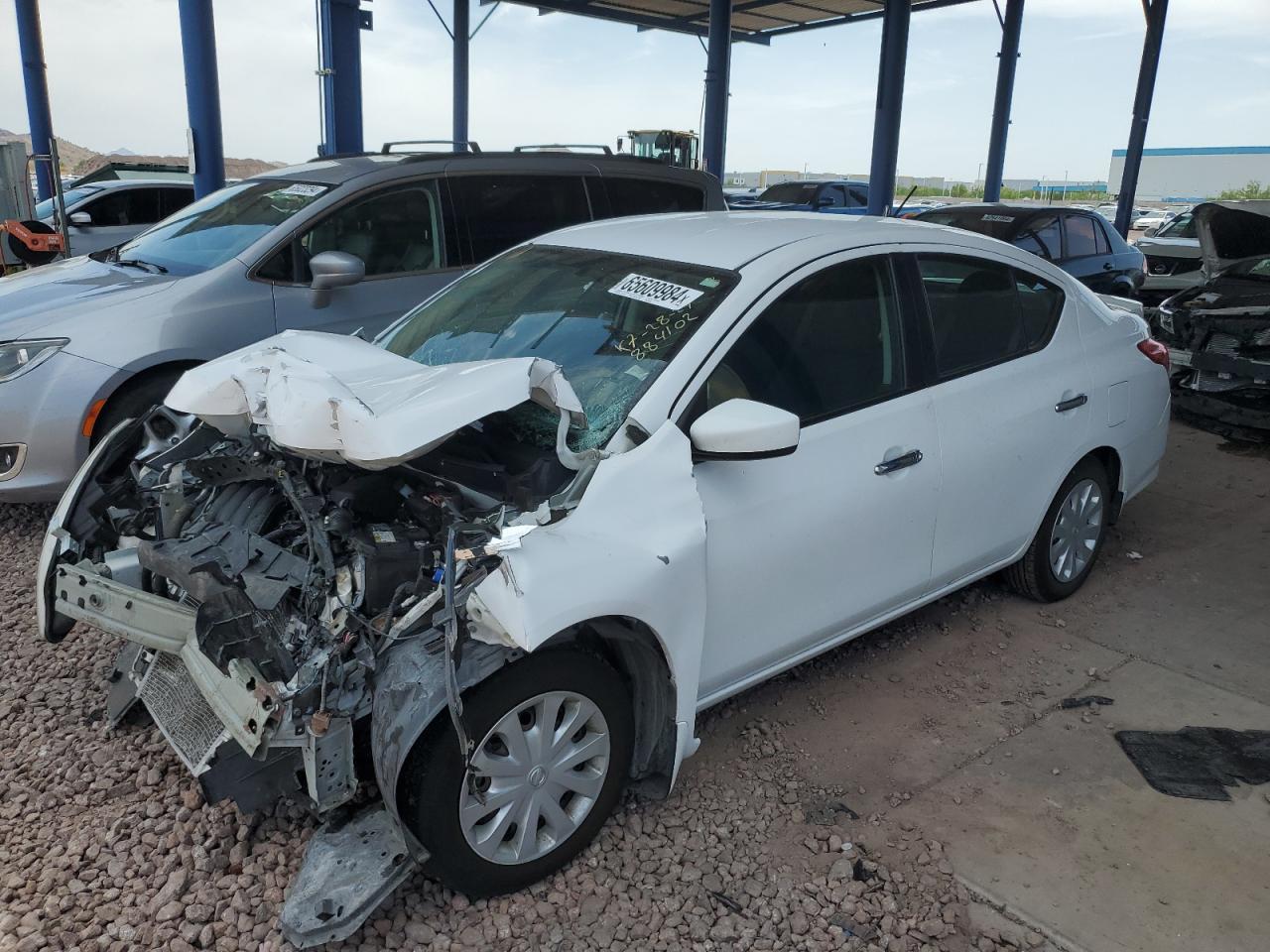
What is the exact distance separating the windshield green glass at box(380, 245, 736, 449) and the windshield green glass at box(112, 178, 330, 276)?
6.62 feet

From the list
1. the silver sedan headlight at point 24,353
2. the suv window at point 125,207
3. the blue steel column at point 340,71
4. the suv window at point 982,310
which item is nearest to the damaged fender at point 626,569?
the suv window at point 982,310

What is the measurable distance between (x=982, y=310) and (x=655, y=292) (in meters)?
1.43

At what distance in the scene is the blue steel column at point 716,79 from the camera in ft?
53.0

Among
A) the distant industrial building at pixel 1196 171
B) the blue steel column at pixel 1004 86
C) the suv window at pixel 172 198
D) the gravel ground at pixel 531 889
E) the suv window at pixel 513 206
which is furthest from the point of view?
the distant industrial building at pixel 1196 171

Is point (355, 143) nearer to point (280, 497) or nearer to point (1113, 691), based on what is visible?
point (280, 497)

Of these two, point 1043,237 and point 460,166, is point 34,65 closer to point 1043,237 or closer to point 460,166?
point 460,166

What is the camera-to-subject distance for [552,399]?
8.48 ft

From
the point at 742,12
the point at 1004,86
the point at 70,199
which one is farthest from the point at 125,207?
the point at 1004,86

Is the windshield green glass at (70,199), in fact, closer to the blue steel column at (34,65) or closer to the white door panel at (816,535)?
the blue steel column at (34,65)

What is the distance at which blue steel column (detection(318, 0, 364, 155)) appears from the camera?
10.4 m

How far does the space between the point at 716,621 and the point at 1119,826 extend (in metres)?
1.38

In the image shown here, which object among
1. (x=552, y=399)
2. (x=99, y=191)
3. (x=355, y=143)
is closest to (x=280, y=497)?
(x=552, y=399)

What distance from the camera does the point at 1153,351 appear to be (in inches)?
175

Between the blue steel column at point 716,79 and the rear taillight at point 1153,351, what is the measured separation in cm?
1240
